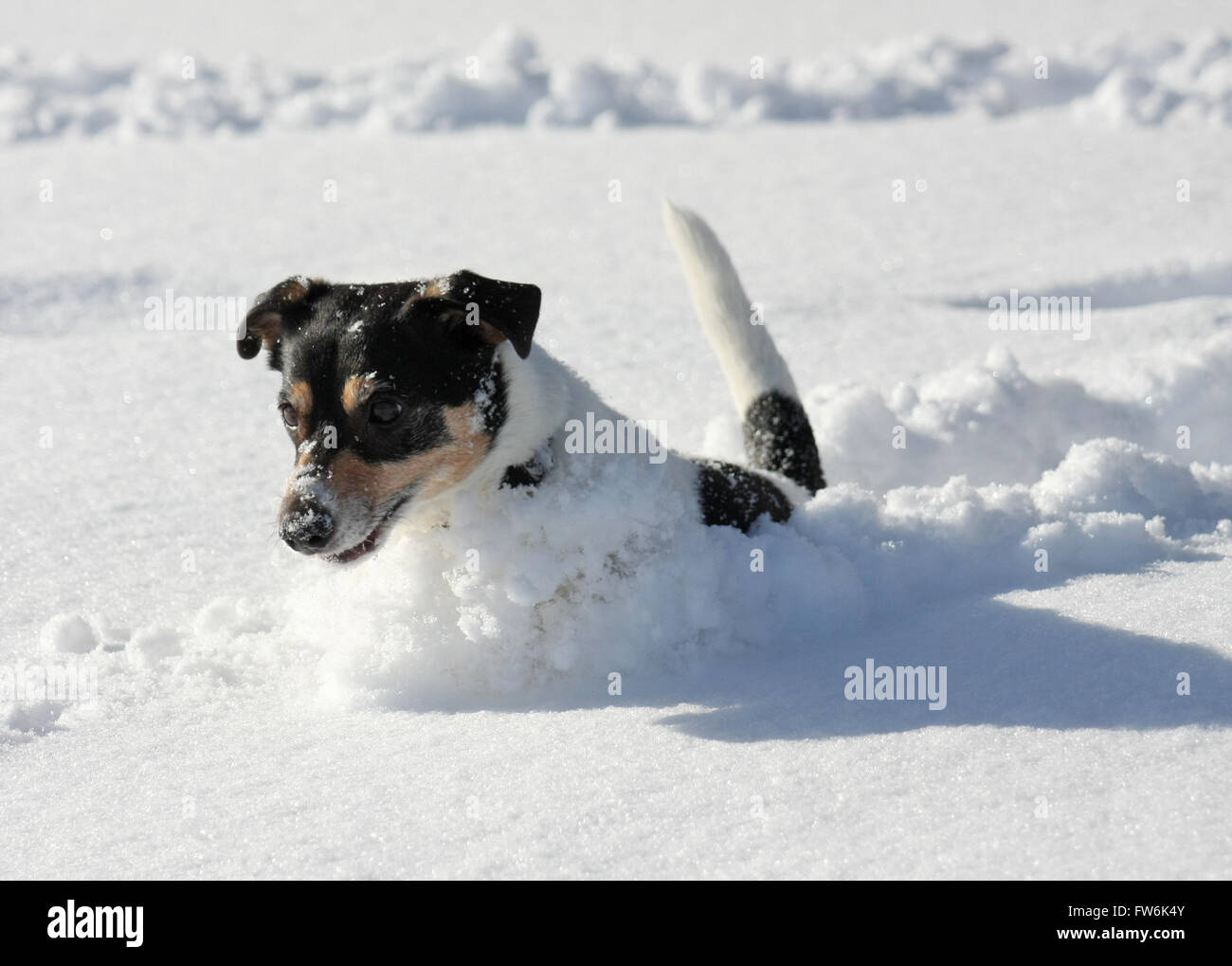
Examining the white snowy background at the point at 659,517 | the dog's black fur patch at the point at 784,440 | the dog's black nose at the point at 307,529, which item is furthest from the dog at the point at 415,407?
the dog's black fur patch at the point at 784,440

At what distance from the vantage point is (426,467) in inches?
121

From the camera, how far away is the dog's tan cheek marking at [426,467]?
117 inches

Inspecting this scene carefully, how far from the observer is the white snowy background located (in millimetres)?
2490

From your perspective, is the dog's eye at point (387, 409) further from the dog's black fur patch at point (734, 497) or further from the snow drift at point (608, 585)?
the dog's black fur patch at point (734, 497)

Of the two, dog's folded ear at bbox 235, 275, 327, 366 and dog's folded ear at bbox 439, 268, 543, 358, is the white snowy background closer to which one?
dog's folded ear at bbox 439, 268, 543, 358

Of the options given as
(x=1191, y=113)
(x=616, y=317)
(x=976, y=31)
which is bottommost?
(x=616, y=317)

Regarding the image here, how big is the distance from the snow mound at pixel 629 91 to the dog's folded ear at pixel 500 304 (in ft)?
21.2

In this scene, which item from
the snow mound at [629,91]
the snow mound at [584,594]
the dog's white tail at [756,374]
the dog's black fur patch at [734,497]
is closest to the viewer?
the snow mound at [584,594]

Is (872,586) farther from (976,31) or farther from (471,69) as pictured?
(976,31)

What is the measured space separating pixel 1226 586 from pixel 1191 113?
21.0 ft

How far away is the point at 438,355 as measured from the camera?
3.10 meters

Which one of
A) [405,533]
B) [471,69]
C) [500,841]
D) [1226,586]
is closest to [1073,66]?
[471,69]

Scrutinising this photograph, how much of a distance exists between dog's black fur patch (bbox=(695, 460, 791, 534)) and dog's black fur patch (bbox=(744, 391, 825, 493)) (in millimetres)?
364

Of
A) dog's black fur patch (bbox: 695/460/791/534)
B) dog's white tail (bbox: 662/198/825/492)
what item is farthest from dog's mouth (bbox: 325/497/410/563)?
dog's white tail (bbox: 662/198/825/492)
